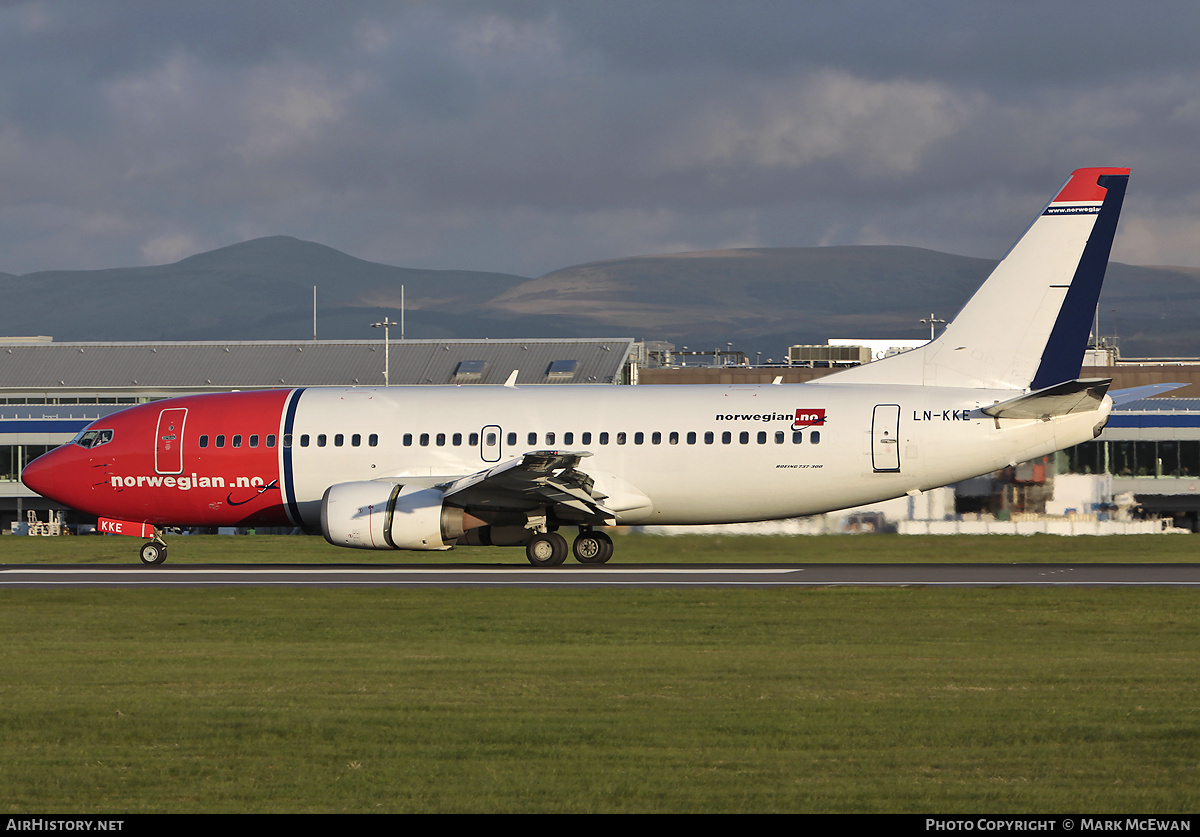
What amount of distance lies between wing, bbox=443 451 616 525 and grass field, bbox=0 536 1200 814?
15.9 feet

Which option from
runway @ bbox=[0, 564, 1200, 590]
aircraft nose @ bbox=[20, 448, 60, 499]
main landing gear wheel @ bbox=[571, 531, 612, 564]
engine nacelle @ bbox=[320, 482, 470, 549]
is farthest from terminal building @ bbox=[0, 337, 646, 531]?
engine nacelle @ bbox=[320, 482, 470, 549]

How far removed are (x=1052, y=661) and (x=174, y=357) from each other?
7670 centimetres

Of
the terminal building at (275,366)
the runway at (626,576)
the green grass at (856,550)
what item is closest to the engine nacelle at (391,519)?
the runway at (626,576)

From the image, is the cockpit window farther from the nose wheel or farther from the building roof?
the building roof

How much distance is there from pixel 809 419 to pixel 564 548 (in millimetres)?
6158

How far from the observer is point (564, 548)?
31016 millimetres

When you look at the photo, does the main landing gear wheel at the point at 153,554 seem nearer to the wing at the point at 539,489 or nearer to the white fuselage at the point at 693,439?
the white fuselage at the point at 693,439

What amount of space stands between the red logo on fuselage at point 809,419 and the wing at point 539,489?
180 inches

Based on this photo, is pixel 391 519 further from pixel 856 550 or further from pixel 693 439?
pixel 856 550

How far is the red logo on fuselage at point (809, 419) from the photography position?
98.6 ft

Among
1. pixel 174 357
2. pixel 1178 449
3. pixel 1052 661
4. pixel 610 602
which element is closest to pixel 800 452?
pixel 610 602

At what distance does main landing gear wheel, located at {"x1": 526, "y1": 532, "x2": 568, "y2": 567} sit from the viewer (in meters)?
31.0

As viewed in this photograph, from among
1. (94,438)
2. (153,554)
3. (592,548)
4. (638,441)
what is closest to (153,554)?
(153,554)

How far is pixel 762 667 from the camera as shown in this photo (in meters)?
16.2
